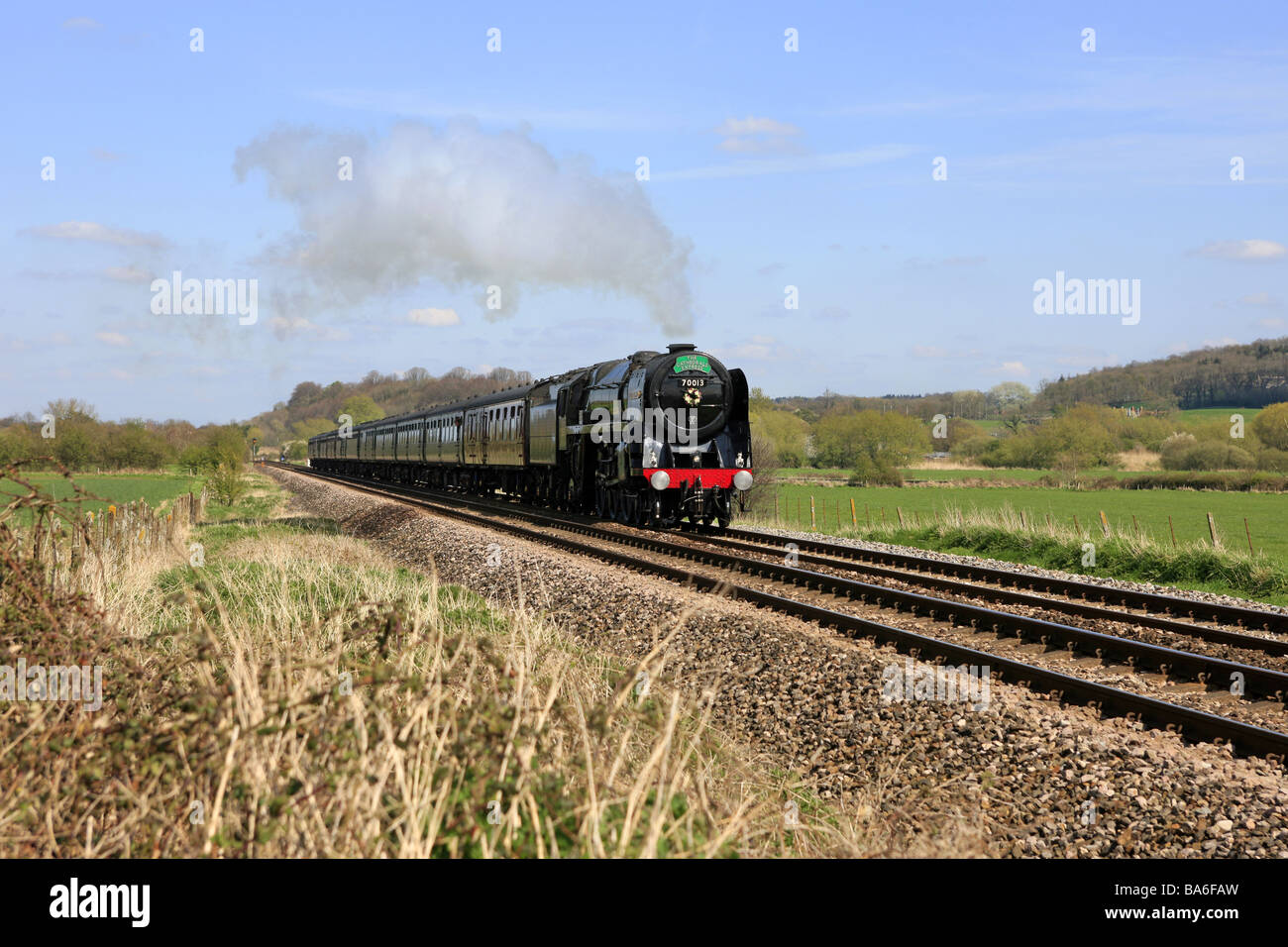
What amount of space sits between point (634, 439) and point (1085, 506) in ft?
130

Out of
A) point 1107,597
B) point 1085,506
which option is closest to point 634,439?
point 1107,597

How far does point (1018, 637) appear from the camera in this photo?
37.2ft

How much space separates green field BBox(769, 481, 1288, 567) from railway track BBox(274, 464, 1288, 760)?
1665 centimetres

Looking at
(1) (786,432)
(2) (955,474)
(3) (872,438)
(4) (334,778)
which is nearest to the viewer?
(4) (334,778)

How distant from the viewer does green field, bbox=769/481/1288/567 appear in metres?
37.2

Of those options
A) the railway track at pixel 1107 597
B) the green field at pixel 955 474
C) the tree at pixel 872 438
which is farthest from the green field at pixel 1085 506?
the railway track at pixel 1107 597

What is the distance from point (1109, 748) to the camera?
23.5 ft

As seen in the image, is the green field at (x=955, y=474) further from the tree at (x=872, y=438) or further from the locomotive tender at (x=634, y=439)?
the locomotive tender at (x=634, y=439)

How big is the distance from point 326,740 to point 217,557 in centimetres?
1910

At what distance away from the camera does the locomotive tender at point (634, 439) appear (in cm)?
2259

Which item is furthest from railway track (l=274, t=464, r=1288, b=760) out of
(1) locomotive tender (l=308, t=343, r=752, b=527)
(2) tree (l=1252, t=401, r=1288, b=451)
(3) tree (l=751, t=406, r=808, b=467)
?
(2) tree (l=1252, t=401, r=1288, b=451)

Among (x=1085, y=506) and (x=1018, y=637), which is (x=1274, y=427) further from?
(x=1018, y=637)
